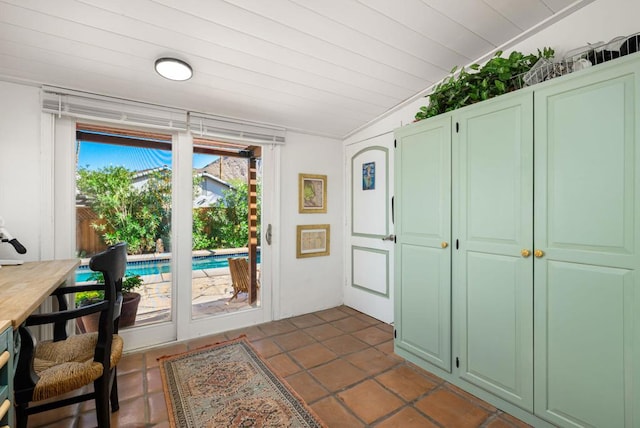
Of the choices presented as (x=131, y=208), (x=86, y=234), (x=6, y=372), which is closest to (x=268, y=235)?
(x=131, y=208)

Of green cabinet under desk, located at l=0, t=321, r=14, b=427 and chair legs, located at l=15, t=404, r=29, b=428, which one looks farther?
chair legs, located at l=15, t=404, r=29, b=428

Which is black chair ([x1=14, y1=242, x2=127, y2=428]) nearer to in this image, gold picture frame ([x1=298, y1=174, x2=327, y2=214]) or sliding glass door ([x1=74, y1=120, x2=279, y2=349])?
sliding glass door ([x1=74, y1=120, x2=279, y2=349])

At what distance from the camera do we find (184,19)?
1724 mm

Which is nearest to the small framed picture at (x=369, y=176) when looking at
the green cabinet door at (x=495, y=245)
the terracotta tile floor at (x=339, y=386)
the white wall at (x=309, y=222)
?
the white wall at (x=309, y=222)

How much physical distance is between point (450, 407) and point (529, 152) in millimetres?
1657

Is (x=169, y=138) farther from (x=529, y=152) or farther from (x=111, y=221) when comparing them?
(x=529, y=152)

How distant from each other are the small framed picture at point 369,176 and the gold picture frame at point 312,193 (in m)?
0.50

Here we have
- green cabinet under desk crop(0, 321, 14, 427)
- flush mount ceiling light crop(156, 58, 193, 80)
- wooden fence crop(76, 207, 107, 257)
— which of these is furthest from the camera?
wooden fence crop(76, 207, 107, 257)

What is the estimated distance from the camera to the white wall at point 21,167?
6.95 feet

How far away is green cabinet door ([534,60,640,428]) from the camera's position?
1354mm

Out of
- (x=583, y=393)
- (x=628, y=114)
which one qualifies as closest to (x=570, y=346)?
(x=583, y=393)

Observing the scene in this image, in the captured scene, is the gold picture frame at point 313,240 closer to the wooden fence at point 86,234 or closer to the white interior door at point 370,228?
the white interior door at point 370,228

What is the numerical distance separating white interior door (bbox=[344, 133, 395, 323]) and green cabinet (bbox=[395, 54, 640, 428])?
89 cm

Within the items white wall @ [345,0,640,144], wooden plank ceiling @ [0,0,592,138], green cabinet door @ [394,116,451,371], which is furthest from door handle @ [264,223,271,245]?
white wall @ [345,0,640,144]
